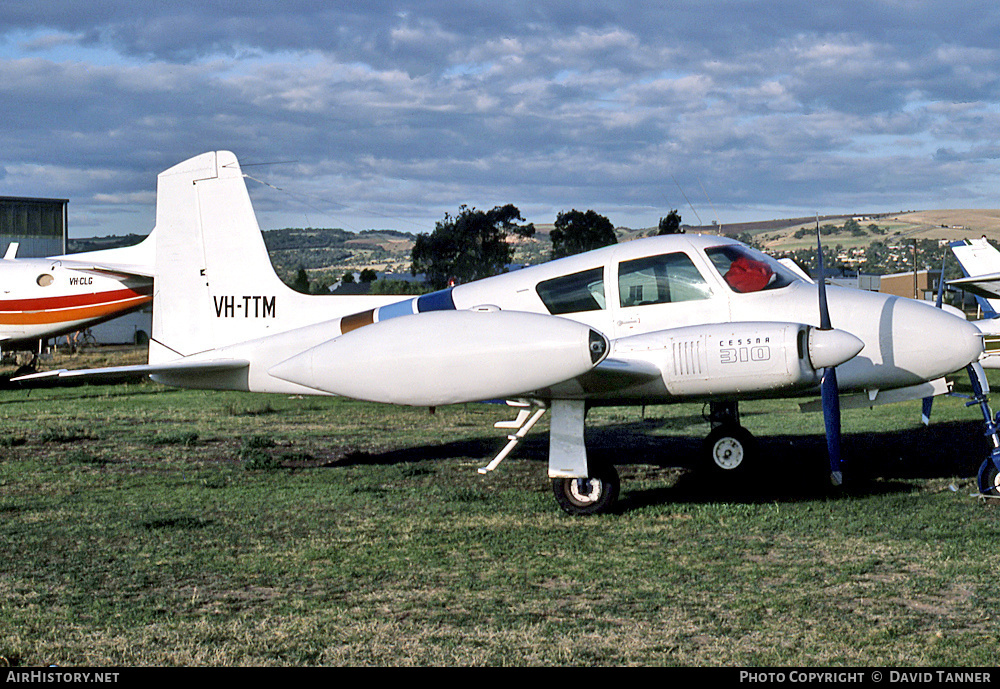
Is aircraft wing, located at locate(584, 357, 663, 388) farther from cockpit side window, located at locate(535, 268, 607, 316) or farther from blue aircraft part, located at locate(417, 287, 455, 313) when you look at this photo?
blue aircraft part, located at locate(417, 287, 455, 313)

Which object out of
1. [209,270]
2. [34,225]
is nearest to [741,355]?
[209,270]

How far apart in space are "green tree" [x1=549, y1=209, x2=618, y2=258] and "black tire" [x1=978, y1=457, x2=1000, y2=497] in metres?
Answer: 46.4

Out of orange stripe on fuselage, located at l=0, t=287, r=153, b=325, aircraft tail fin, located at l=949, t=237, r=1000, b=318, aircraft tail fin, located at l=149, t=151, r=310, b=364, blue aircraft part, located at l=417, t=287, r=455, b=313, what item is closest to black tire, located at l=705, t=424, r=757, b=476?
blue aircraft part, located at l=417, t=287, r=455, b=313

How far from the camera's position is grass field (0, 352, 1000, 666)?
4.72m

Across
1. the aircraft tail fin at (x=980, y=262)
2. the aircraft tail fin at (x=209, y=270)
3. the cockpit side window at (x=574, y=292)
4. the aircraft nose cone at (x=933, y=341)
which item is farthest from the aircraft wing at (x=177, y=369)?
the aircraft tail fin at (x=980, y=262)

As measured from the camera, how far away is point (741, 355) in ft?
24.1

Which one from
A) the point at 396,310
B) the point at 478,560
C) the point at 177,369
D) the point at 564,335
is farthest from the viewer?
the point at 396,310

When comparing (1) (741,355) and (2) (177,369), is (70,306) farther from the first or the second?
(1) (741,355)

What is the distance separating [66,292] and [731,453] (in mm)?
19422

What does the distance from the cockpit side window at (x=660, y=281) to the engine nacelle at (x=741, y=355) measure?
2.85ft

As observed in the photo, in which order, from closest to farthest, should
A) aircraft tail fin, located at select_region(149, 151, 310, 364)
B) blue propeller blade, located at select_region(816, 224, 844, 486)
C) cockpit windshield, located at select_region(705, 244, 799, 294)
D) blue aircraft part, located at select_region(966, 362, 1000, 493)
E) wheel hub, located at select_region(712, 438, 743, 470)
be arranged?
blue aircraft part, located at select_region(966, 362, 1000, 493)
blue propeller blade, located at select_region(816, 224, 844, 486)
cockpit windshield, located at select_region(705, 244, 799, 294)
wheel hub, located at select_region(712, 438, 743, 470)
aircraft tail fin, located at select_region(149, 151, 310, 364)

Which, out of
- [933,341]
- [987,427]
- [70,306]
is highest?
[70,306]

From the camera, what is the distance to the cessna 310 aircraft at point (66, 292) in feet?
76.4

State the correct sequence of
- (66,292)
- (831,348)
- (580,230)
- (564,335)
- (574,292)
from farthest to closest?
(580,230), (66,292), (574,292), (831,348), (564,335)
